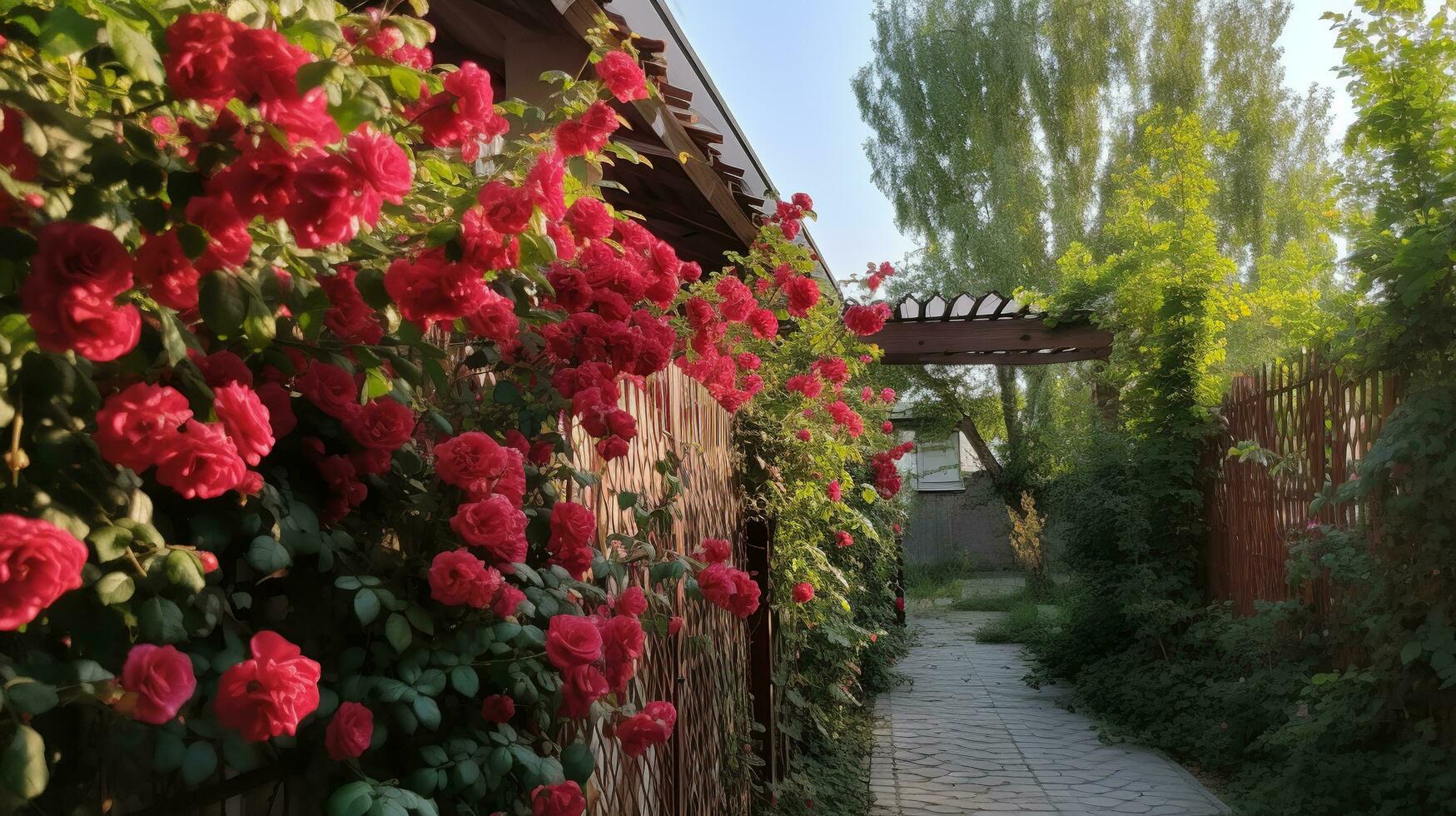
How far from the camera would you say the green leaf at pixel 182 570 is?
97 cm

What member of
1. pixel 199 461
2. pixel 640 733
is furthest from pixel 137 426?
pixel 640 733

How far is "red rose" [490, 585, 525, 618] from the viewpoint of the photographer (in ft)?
4.88

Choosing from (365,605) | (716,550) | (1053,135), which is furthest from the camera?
(1053,135)

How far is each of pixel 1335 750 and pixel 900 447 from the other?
4322 millimetres

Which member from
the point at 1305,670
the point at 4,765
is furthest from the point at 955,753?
the point at 4,765

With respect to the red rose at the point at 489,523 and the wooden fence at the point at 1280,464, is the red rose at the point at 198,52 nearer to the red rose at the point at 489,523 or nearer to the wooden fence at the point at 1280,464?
the red rose at the point at 489,523

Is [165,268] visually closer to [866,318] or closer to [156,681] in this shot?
[156,681]

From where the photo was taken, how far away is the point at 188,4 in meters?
0.96

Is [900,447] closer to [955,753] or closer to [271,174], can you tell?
[955,753]

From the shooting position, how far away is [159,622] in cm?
98

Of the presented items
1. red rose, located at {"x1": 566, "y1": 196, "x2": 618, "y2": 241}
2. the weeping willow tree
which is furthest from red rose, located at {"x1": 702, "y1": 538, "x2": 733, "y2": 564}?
the weeping willow tree

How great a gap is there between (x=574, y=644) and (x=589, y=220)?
745 mm

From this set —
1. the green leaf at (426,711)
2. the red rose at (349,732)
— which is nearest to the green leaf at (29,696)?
the red rose at (349,732)

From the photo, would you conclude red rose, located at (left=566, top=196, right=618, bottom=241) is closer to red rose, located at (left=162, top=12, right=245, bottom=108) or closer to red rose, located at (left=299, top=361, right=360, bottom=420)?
red rose, located at (left=299, top=361, right=360, bottom=420)
